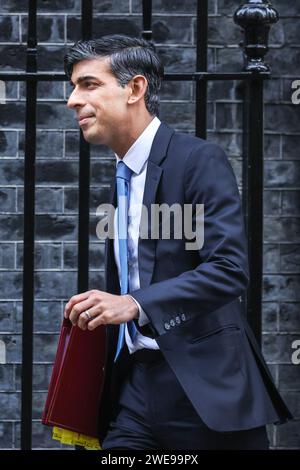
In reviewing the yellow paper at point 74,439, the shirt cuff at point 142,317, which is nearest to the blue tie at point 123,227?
the shirt cuff at point 142,317

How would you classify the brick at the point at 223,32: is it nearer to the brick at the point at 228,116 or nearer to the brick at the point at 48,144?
the brick at the point at 228,116

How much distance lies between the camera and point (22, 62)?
525 cm

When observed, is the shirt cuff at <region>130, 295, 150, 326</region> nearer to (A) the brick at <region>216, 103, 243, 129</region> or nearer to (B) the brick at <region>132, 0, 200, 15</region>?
(A) the brick at <region>216, 103, 243, 129</region>

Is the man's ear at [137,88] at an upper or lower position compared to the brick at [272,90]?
lower

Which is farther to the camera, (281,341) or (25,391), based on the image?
(281,341)

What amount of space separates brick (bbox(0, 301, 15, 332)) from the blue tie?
1808 mm

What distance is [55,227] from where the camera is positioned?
5219 mm

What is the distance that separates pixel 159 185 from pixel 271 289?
1.95 meters

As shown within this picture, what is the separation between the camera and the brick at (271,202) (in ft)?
17.1

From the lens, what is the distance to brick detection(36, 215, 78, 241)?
5.21 meters

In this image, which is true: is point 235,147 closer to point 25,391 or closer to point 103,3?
point 103,3

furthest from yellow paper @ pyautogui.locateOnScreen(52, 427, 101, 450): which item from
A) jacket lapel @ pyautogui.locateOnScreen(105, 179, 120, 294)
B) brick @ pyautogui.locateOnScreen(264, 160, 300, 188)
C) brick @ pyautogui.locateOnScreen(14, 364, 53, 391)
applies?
brick @ pyautogui.locateOnScreen(264, 160, 300, 188)

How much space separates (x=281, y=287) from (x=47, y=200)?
105 cm

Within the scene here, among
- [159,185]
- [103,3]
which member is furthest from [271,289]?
[159,185]
